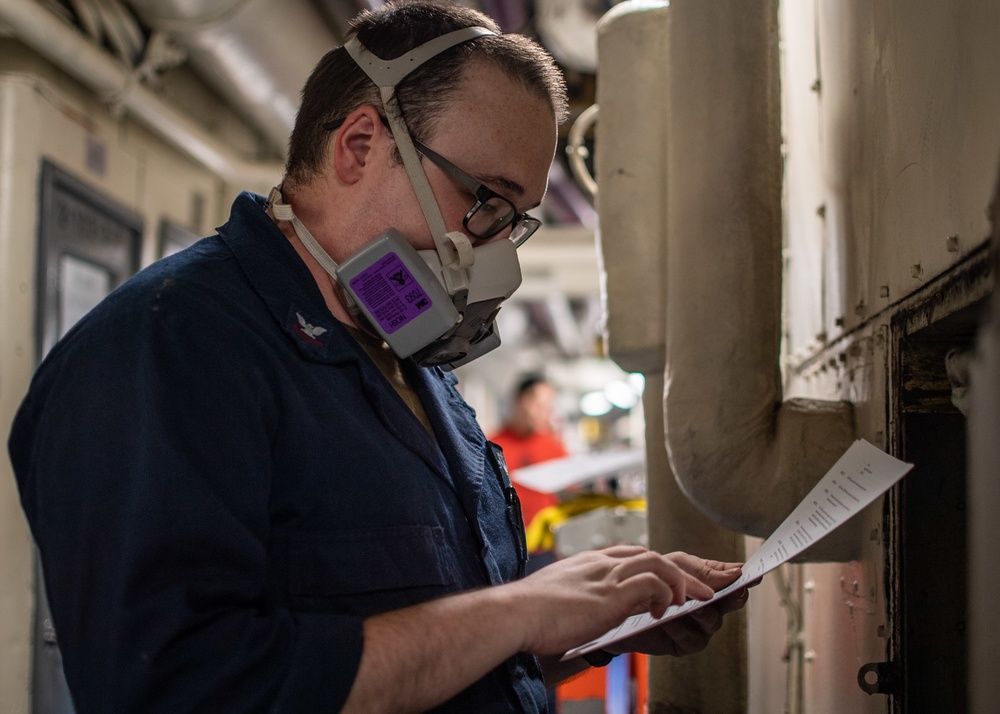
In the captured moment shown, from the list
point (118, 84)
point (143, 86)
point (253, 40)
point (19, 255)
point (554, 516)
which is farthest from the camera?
point (554, 516)

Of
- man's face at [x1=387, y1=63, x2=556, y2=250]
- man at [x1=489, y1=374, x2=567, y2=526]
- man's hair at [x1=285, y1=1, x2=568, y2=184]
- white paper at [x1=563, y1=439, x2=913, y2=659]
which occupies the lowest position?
white paper at [x1=563, y1=439, x2=913, y2=659]

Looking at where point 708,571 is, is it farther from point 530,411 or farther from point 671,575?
point 530,411

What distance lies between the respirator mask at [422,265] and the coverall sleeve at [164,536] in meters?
0.26

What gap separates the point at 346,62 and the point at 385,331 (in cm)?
40

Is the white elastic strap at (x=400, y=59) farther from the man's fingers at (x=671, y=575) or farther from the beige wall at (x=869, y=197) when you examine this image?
the man's fingers at (x=671, y=575)

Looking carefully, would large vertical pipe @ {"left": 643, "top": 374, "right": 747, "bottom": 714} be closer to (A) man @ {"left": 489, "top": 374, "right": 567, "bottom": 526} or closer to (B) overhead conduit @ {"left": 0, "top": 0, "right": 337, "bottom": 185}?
(B) overhead conduit @ {"left": 0, "top": 0, "right": 337, "bottom": 185}

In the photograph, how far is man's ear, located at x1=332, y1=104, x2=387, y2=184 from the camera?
1208mm

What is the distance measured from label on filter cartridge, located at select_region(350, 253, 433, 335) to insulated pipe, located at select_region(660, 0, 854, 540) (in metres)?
0.56

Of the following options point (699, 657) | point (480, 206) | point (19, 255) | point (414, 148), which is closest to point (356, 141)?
point (414, 148)

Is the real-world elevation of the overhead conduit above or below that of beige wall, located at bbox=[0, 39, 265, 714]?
above

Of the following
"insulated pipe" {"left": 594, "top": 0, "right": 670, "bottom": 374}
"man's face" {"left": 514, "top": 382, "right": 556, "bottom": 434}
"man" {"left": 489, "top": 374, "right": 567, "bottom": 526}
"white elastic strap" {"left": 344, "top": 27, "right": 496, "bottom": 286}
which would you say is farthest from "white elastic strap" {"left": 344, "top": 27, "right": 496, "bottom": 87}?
"man's face" {"left": 514, "top": 382, "right": 556, "bottom": 434}

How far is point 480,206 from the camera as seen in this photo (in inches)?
48.9

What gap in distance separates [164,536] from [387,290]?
44 centimetres

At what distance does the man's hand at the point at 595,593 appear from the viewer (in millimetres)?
972
